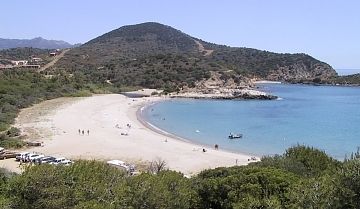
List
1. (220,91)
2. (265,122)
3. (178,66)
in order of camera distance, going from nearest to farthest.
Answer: (265,122) → (220,91) → (178,66)

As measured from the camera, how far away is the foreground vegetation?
38.1 feet

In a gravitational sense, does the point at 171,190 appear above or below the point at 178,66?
below

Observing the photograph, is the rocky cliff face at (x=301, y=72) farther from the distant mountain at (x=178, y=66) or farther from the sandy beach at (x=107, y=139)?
the sandy beach at (x=107, y=139)

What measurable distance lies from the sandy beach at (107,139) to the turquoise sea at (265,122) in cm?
453

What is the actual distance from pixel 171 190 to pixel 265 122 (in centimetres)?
5225

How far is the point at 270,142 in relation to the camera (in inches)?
1943

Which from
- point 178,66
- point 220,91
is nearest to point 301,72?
point 178,66

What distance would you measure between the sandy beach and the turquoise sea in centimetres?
453

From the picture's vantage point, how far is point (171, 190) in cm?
1463

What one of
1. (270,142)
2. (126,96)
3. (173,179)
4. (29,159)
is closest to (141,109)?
(126,96)

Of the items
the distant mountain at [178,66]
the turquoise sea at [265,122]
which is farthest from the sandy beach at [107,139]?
the distant mountain at [178,66]

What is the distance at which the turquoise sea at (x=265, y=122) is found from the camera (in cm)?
4897

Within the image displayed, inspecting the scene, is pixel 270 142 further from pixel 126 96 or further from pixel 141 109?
pixel 126 96

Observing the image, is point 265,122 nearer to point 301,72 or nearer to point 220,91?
point 220,91
